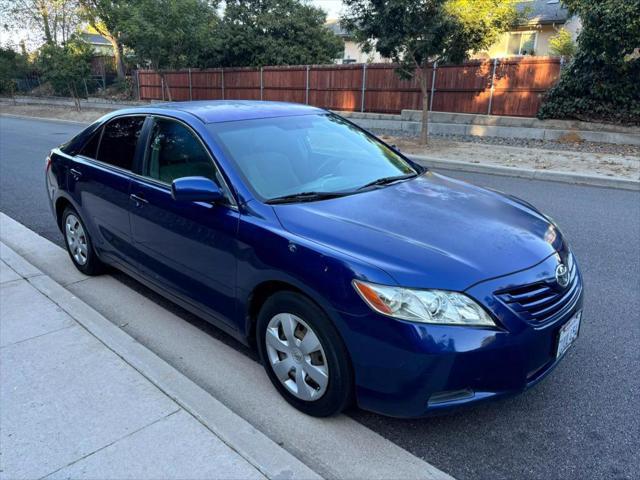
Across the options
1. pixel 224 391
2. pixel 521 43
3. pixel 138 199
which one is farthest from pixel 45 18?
pixel 224 391

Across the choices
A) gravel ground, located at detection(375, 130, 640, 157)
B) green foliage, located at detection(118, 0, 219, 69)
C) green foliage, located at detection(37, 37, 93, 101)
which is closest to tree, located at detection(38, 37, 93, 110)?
green foliage, located at detection(37, 37, 93, 101)

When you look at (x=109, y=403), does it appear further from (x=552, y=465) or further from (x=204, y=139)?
(x=552, y=465)

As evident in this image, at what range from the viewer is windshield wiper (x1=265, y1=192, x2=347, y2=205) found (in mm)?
2984

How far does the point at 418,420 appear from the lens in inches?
109

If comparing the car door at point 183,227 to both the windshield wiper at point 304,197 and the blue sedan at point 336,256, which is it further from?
the windshield wiper at point 304,197

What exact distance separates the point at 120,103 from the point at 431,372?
33383mm

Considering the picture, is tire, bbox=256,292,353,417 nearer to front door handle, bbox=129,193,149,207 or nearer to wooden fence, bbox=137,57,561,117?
front door handle, bbox=129,193,149,207

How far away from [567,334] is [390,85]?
1780 centimetres

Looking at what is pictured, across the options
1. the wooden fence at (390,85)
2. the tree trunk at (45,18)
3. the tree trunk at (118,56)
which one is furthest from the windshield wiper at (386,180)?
the tree trunk at (45,18)

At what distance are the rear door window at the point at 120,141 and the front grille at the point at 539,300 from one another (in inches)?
115

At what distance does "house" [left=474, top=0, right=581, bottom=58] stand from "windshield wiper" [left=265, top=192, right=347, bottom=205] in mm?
24304

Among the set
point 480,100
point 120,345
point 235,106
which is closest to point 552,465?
point 120,345

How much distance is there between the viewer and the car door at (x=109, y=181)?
3953mm

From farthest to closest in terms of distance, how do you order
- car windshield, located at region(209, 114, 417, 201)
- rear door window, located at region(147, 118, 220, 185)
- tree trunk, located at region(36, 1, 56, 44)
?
tree trunk, located at region(36, 1, 56, 44), rear door window, located at region(147, 118, 220, 185), car windshield, located at region(209, 114, 417, 201)
